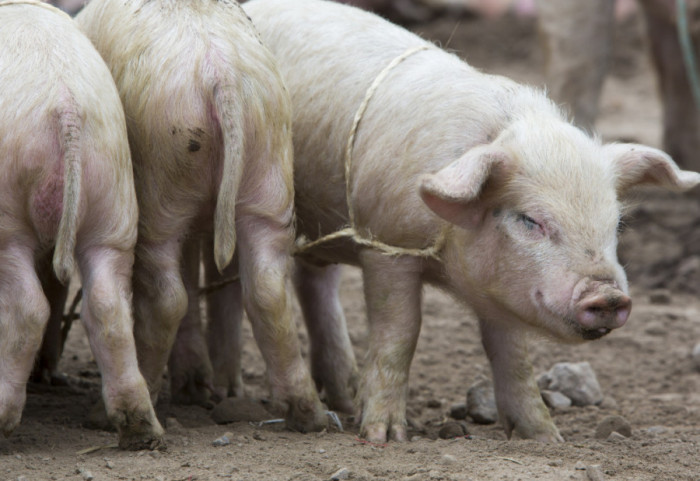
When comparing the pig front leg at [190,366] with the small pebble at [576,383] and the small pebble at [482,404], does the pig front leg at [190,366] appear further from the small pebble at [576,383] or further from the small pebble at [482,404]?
the small pebble at [576,383]

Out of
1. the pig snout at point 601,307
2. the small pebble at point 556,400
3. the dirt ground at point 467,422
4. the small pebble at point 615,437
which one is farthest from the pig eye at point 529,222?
the small pebble at point 556,400

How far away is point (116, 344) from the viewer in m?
4.00

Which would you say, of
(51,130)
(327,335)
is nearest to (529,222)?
(51,130)

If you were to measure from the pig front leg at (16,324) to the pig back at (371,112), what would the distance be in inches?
54.1

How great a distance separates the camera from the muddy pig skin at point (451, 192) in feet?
13.5

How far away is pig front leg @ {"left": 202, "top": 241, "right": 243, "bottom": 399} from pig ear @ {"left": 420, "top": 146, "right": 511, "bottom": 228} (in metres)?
1.53

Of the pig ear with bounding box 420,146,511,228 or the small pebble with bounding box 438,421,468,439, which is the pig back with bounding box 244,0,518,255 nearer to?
the pig ear with bounding box 420,146,511,228

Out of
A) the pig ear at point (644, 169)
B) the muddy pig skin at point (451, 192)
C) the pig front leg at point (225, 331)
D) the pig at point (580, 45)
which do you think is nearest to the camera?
the muddy pig skin at point (451, 192)

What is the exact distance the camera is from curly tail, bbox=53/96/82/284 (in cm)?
382

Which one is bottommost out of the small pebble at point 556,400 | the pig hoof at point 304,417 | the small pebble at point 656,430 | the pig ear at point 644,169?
the pig hoof at point 304,417

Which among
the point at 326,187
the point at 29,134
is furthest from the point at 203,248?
the point at 29,134

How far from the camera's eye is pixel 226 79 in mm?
4230

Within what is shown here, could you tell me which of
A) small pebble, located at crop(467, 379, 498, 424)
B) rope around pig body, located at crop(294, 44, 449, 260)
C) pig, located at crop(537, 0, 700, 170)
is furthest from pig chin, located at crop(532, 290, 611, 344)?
pig, located at crop(537, 0, 700, 170)

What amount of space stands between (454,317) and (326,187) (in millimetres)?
2491
